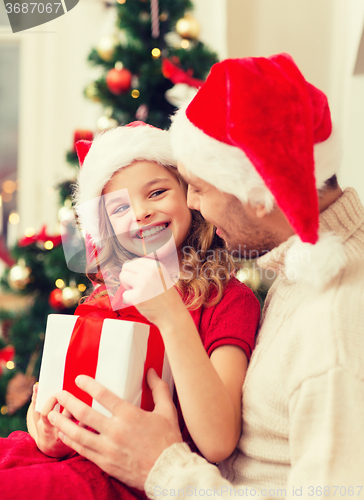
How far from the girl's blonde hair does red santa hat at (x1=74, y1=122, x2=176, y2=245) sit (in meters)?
0.02

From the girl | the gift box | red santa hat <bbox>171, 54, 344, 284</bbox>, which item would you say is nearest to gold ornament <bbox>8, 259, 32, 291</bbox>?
the girl

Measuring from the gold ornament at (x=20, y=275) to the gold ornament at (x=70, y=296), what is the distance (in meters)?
0.20

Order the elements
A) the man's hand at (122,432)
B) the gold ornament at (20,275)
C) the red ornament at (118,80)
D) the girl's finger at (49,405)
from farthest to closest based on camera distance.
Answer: the gold ornament at (20,275)
the red ornament at (118,80)
the girl's finger at (49,405)
the man's hand at (122,432)

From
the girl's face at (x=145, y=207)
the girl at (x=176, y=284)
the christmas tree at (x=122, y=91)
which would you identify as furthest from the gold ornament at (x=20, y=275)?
the girl's face at (x=145, y=207)

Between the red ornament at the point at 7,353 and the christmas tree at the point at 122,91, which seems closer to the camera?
the christmas tree at the point at 122,91

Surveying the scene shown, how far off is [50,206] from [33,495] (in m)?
2.40

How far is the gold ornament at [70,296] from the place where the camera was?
5.07 feet

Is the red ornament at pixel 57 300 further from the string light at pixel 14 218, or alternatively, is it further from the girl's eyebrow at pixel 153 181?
the string light at pixel 14 218

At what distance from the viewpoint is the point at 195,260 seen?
993mm

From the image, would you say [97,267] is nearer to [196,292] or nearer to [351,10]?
[196,292]

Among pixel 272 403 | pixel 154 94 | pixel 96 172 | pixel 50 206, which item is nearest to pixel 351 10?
pixel 154 94

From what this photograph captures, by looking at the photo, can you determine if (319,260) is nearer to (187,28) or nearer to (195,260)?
(195,260)

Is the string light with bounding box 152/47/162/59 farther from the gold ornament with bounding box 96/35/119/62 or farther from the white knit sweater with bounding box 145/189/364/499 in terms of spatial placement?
the white knit sweater with bounding box 145/189/364/499

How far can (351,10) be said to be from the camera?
1599 mm
